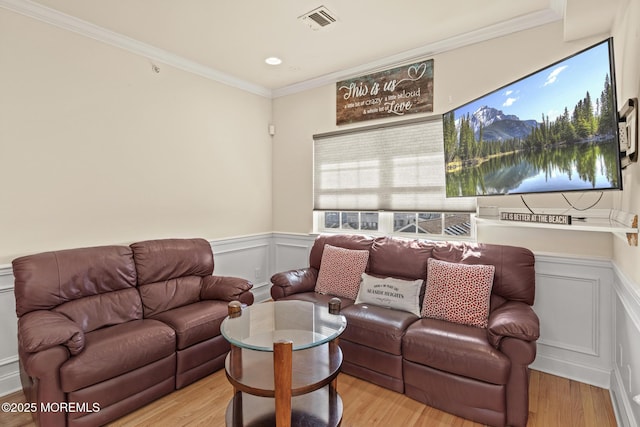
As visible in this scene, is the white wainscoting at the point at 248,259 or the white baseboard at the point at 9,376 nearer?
the white baseboard at the point at 9,376

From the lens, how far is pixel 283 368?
153cm

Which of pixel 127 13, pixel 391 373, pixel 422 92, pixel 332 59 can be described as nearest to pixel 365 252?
pixel 391 373

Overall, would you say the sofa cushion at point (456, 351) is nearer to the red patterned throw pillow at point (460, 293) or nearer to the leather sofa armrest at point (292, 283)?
the red patterned throw pillow at point (460, 293)

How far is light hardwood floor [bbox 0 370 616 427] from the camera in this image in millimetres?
1993

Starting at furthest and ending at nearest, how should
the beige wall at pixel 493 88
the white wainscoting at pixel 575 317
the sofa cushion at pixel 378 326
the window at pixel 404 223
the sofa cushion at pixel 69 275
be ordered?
1. the window at pixel 404 223
2. the beige wall at pixel 493 88
3. the white wainscoting at pixel 575 317
4. the sofa cushion at pixel 378 326
5. the sofa cushion at pixel 69 275

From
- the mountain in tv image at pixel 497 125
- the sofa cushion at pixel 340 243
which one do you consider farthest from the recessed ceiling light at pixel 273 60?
the mountain in tv image at pixel 497 125

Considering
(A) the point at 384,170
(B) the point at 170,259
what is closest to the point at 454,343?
(A) the point at 384,170

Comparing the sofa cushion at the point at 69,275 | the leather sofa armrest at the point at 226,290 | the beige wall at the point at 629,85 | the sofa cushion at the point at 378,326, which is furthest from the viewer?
the leather sofa armrest at the point at 226,290

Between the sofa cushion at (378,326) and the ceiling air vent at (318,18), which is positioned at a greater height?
the ceiling air vent at (318,18)

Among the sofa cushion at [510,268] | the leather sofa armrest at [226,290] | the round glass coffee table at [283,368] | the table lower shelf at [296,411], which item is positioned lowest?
the table lower shelf at [296,411]

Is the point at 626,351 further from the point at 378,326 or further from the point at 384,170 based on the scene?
the point at 384,170

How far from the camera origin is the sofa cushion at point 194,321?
2354mm

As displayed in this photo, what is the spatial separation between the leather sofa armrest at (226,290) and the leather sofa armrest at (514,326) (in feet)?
6.24

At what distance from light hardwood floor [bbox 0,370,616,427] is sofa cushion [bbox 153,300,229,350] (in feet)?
1.18
